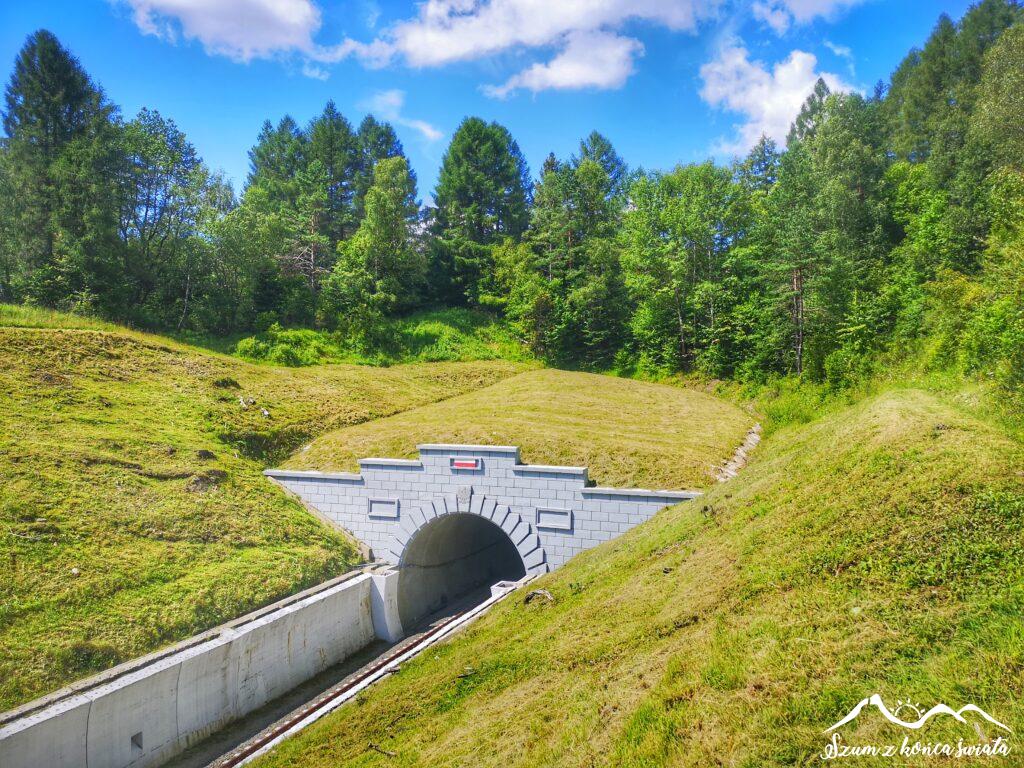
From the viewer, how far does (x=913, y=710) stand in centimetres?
492

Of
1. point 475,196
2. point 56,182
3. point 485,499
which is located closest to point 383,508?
point 485,499

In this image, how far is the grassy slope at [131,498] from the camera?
11750 millimetres

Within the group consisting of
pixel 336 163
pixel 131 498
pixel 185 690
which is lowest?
pixel 185 690

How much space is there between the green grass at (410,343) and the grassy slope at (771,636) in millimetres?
26454

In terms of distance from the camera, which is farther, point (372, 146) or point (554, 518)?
point (372, 146)

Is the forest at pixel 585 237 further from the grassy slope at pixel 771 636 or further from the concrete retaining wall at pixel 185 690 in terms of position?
the concrete retaining wall at pixel 185 690

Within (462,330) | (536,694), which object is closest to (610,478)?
(536,694)

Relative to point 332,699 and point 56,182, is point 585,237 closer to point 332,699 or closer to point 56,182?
point 56,182

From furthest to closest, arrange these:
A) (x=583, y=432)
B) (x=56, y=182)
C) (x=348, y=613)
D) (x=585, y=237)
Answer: (x=585, y=237), (x=56, y=182), (x=583, y=432), (x=348, y=613)

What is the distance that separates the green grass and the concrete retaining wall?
21.3m

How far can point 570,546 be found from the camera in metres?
17.2

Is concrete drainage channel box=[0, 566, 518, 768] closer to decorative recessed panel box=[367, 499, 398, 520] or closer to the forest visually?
decorative recessed panel box=[367, 499, 398, 520]

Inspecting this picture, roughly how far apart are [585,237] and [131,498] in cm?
3432

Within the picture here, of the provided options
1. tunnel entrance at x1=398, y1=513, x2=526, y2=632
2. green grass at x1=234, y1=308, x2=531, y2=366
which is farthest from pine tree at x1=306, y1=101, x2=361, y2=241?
tunnel entrance at x1=398, y1=513, x2=526, y2=632
